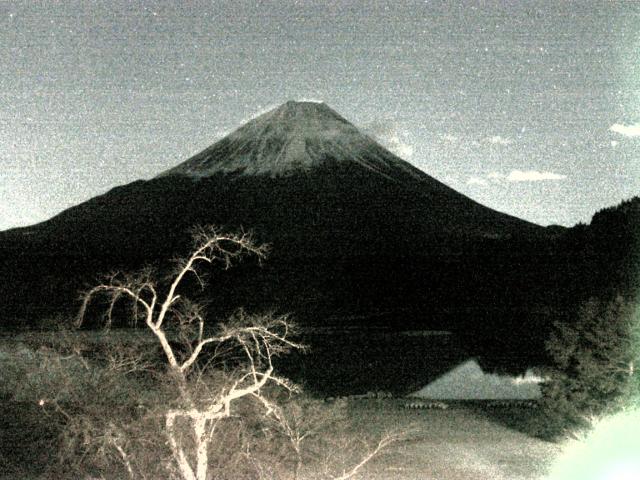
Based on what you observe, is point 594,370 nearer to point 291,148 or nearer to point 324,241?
point 324,241

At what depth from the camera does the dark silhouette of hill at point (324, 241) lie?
139 ft

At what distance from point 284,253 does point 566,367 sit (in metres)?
73.9

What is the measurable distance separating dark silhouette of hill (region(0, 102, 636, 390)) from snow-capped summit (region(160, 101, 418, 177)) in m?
0.40

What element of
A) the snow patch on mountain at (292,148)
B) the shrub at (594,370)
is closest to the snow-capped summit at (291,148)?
the snow patch on mountain at (292,148)

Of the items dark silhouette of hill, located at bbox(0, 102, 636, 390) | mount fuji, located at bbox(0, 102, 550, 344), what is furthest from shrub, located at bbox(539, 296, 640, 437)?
dark silhouette of hill, located at bbox(0, 102, 636, 390)

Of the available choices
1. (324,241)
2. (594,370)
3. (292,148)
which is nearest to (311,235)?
(324,241)

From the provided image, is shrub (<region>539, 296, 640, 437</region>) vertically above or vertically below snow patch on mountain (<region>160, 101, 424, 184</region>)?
below

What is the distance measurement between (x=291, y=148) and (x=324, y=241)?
161 ft

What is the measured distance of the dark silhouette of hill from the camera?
139 ft

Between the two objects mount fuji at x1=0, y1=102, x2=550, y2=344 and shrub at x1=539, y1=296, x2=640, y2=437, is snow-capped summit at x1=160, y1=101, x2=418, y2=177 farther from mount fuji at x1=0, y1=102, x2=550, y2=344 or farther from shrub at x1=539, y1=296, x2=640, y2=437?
shrub at x1=539, y1=296, x2=640, y2=437

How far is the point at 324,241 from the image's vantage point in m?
100

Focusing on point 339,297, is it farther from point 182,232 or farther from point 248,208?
point 248,208

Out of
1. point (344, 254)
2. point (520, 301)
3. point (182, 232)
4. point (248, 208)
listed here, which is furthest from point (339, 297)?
point (248, 208)

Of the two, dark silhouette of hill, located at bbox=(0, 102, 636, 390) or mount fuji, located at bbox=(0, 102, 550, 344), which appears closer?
dark silhouette of hill, located at bbox=(0, 102, 636, 390)
